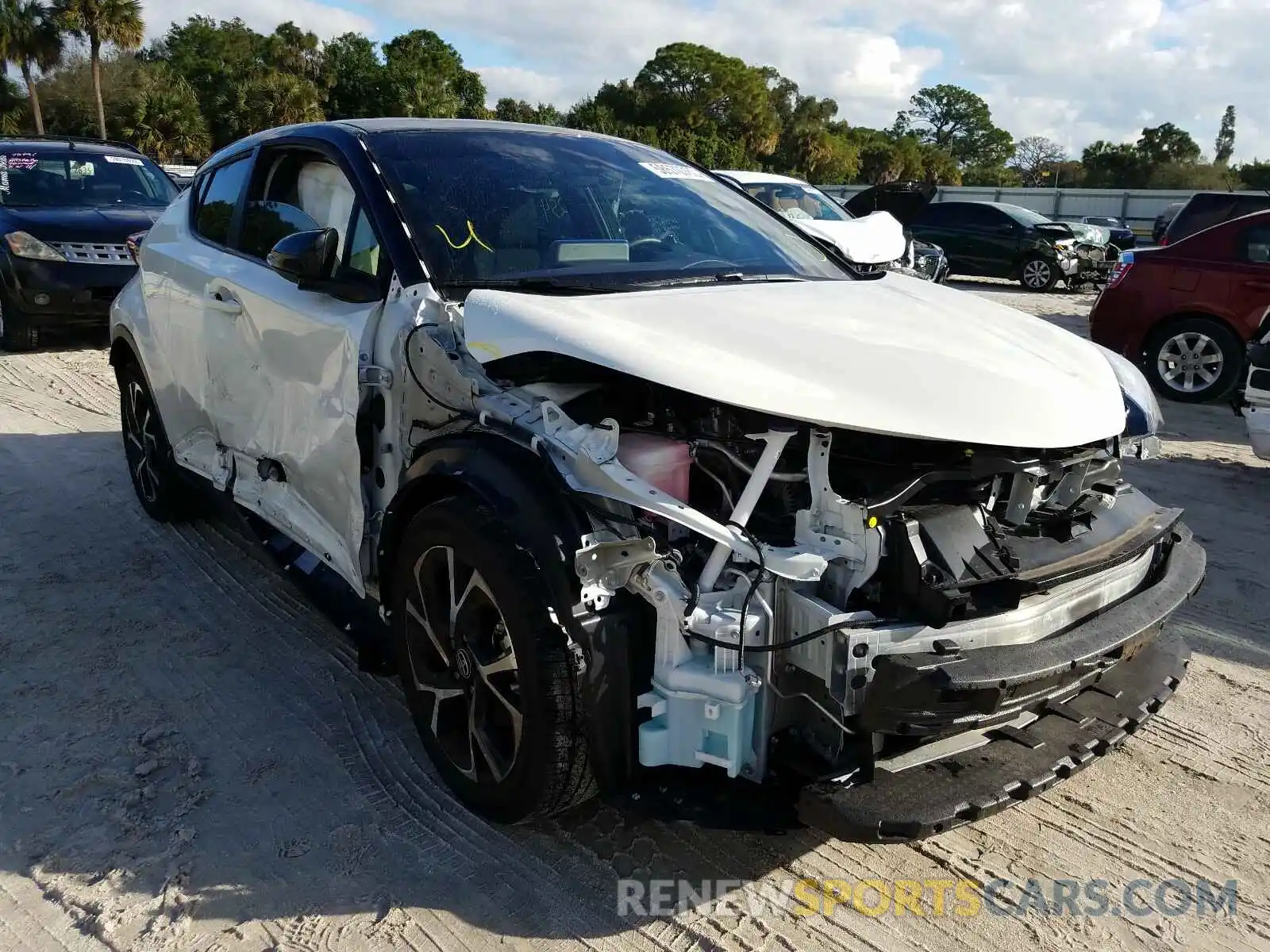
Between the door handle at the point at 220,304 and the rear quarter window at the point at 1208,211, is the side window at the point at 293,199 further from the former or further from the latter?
the rear quarter window at the point at 1208,211

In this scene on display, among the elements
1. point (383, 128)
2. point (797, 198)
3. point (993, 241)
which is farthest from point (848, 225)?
point (993, 241)

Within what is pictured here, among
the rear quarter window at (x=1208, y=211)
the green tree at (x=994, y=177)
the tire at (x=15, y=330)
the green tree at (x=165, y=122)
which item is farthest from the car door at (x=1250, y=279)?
the green tree at (x=994, y=177)

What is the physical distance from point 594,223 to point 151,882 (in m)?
2.32

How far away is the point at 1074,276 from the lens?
16.9m

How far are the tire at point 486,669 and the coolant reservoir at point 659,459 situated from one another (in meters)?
0.36

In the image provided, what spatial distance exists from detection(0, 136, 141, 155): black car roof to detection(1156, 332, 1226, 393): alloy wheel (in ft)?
33.6

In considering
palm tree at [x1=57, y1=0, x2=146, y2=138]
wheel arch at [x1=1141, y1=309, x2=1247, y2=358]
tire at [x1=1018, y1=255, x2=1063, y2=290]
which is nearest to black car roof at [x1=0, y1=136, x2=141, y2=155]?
wheel arch at [x1=1141, y1=309, x2=1247, y2=358]

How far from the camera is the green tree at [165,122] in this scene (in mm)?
46562

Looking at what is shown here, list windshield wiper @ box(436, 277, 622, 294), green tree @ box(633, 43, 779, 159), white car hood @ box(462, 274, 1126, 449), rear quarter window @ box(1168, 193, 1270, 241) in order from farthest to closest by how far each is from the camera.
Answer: green tree @ box(633, 43, 779, 159), rear quarter window @ box(1168, 193, 1270, 241), windshield wiper @ box(436, 277, 622, 294), white car hood @ box(462, 274, 1126, 449)

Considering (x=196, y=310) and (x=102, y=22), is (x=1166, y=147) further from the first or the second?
(x=196, y=310)

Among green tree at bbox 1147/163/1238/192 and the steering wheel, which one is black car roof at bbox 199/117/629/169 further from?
green tree at bbox 1147/163/1238/192

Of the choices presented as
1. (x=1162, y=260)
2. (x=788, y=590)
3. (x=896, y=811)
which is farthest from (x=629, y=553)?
(x=1162, y=260)

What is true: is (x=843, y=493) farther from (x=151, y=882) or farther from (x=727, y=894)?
(x=151, y=882)

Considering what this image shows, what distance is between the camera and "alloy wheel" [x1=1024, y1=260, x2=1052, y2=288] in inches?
667
